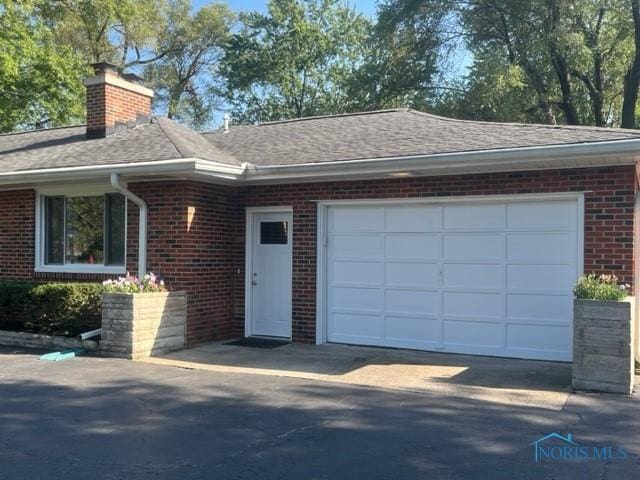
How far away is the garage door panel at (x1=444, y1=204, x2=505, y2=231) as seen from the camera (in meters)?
8.93

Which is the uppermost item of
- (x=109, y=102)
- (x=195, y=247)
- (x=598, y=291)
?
(x=109, y=102)

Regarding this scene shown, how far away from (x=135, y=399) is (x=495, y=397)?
3821 millimetres

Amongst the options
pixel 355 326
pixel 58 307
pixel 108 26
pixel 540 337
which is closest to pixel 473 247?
pixel 540 337

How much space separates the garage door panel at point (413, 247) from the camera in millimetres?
9359

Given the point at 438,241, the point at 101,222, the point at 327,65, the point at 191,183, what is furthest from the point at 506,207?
the point at 327,65

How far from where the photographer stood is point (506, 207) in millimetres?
8867

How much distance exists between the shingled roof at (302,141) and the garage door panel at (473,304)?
2.12m

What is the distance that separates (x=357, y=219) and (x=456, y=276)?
181cm

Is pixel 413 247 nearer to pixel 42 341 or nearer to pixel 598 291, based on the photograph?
pixel 598 291

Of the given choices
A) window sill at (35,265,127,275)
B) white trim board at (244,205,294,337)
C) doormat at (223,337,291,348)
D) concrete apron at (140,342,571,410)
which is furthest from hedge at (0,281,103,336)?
white trim board at (244,205,294,337)

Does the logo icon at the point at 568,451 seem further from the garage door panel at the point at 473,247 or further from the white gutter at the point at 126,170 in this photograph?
the white gutter at the point at 126,170

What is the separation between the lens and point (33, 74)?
22391 millimetres

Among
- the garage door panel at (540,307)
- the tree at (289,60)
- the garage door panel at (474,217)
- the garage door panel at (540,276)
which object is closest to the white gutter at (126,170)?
the garage door panel at (474,217)

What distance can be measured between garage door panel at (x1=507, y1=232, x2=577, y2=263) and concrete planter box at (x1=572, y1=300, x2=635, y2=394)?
1575 millimetres
